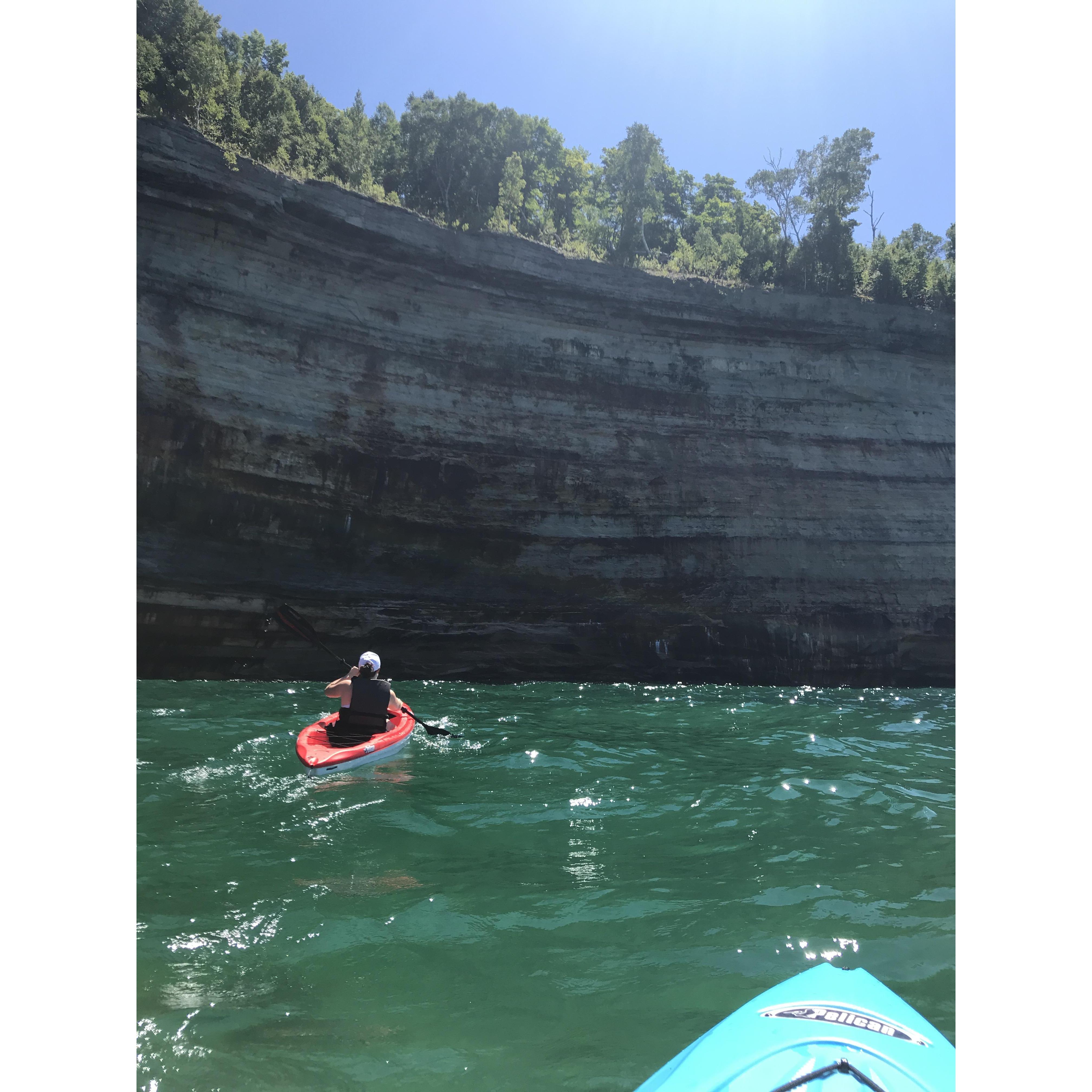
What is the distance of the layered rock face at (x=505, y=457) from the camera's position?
41.7ft

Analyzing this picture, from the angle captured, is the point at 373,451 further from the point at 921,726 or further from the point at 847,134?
the point at 847,134

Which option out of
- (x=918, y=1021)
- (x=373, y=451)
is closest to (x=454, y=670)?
(x=373, y=451)

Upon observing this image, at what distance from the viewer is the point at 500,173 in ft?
62.0

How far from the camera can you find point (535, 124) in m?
25.6

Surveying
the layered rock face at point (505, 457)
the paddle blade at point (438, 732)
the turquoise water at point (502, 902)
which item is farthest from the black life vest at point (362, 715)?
the layered rock face at point (505, 457)

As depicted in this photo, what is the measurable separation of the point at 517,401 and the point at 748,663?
26.1 ft

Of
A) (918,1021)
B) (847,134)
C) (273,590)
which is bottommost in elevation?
(918,1021)

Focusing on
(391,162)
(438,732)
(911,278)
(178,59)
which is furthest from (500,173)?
(438,732)

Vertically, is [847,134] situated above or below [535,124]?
below

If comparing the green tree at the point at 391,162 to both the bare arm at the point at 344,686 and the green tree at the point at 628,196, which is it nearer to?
the green tree at the point at 628,196

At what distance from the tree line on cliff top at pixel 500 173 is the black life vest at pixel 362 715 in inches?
483

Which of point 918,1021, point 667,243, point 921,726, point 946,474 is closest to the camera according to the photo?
point 918,1021

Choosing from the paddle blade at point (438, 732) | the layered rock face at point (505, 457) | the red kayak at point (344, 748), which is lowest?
the paddle blade at point (438, 732)

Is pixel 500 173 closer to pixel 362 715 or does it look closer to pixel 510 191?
pixel 510 191
